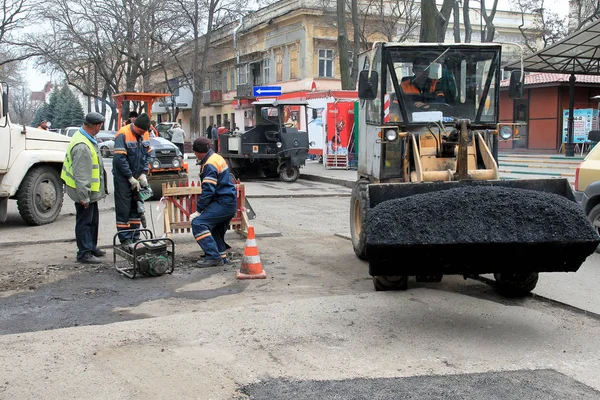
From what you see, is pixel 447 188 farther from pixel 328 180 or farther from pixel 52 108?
pixel 52 108

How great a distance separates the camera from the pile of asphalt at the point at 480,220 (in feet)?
16.6

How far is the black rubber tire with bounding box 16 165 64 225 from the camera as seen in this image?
36.2 feet

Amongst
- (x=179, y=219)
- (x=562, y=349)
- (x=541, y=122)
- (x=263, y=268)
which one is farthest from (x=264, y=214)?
(x=541, y=122)

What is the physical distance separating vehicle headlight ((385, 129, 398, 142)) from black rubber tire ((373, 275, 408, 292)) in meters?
1.76

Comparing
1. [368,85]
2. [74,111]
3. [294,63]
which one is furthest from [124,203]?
[74,111]

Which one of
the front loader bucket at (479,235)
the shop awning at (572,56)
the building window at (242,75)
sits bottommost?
the front loader bucket at (479,235)

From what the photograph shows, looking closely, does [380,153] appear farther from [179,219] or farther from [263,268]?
[179,219]

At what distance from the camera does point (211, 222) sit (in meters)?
8.12

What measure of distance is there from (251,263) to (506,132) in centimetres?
330

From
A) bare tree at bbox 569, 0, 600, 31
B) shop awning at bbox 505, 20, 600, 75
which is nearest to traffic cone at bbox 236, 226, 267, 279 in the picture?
shop awning at bbox 505, 20, 600, 75

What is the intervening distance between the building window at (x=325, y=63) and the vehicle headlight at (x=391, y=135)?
37919 millimetres

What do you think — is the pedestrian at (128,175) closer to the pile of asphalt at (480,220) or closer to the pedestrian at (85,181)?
the pedestrian at (85,181)

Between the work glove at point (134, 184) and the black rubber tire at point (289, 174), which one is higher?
the work glove at point (134, 184)

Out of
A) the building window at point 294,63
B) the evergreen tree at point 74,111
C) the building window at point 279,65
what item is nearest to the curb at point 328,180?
the building window at point 294,63
